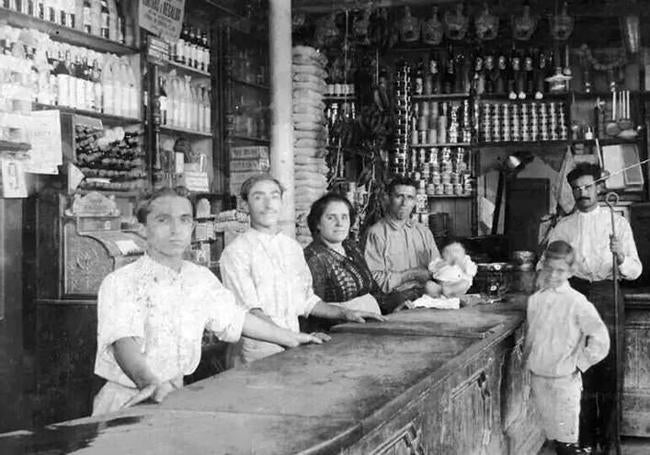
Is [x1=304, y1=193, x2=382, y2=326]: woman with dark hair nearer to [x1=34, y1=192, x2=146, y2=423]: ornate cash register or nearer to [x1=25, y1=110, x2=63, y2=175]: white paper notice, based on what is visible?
[x1=34, y1=192, x2=146, y2=423]: ornate cash register

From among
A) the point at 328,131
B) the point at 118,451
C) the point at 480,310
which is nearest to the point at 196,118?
the point at 328,131

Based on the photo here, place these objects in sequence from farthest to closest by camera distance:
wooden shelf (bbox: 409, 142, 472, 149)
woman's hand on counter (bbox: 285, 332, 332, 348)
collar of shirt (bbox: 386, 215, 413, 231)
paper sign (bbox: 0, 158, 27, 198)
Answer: wooden shelf (bbox: 409, 142, 472, 149), collar of shirt (bbox: 386, 215, 413, 231), paper sign (bbox: 0, 158, 27, 198), woman's hand on counter (bbox: 285, 332, 332, 348)

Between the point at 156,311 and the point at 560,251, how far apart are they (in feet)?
6.95

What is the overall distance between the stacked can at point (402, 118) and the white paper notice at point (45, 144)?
4469 mm

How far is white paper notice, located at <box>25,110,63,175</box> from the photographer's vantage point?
13.5ft

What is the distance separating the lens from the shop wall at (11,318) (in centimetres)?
406

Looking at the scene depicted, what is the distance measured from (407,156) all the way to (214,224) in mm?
2993

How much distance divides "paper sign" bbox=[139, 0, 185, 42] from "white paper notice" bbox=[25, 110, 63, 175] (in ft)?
3.51

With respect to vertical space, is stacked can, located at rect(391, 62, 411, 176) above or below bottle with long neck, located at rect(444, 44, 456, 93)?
below

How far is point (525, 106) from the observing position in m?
8.05

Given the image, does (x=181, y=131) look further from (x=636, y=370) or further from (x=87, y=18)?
(x=636, y=370)

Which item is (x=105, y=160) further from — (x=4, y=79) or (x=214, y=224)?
(x=214, y=224)

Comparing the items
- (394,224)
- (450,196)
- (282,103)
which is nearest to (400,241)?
(394,224)

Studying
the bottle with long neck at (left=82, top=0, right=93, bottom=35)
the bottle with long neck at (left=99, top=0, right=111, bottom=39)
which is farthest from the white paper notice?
the bottle with long neck at (left=99, top=0, right=111, bottom=39)
